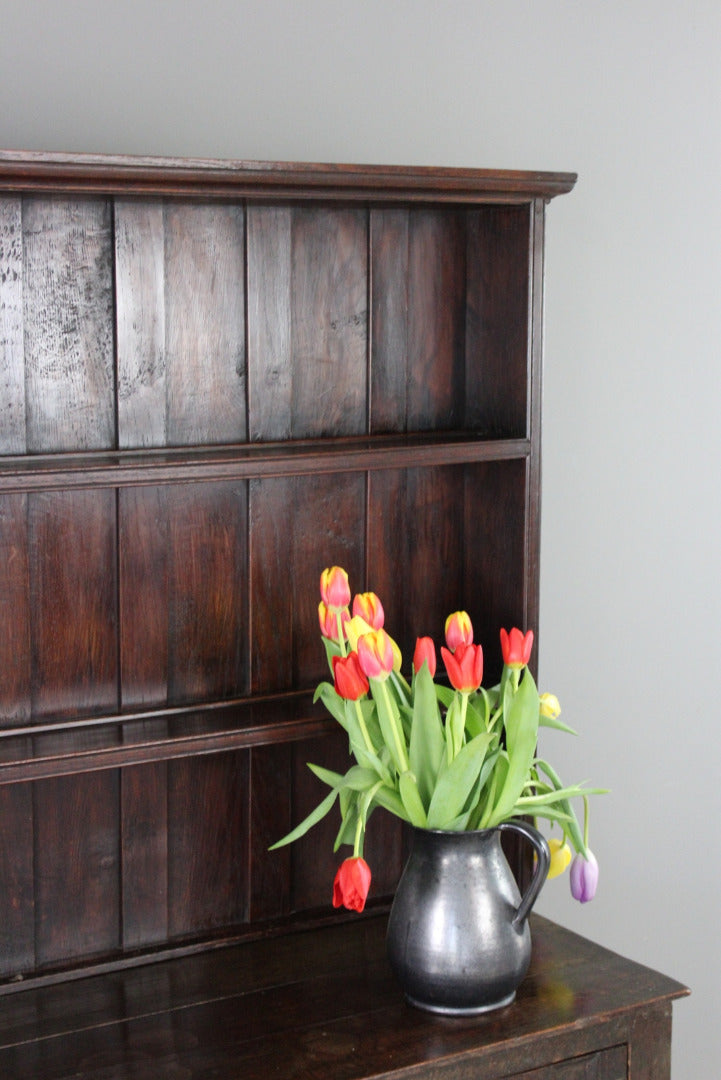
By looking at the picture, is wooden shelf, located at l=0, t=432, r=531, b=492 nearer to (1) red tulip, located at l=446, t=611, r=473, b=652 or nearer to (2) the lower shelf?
(1) red tulip, located at l=446, t=611, r=473, b=652

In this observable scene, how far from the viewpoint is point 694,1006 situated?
2.74 m

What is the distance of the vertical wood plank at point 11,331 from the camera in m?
1.81

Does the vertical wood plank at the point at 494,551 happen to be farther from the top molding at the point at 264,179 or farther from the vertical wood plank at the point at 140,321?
the vertical wood plank at the point at 140,321

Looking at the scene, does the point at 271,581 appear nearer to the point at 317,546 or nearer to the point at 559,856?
the point at 317,546

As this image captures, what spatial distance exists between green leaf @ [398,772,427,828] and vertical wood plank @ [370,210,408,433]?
2.00 ft

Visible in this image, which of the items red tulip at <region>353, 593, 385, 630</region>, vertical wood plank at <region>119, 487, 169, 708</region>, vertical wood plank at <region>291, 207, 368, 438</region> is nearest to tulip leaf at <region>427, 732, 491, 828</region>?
red tulip at <region>353, 593, 385, 630</region>

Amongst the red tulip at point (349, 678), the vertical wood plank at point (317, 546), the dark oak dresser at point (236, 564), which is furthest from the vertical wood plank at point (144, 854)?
the red tulip at point (349, 678)

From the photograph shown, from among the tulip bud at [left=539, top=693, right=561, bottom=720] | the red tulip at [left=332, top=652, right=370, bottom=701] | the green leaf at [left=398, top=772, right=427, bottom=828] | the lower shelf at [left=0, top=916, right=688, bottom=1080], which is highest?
the red tulip at [left=332, top=652, right=370, bottom=701]

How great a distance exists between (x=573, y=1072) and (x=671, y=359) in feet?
4.47

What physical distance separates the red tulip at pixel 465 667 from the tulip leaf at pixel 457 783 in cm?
7

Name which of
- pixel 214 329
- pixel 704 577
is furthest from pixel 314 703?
pixel 704 577

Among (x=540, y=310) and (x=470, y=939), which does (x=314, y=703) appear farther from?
(x=540, y=310)

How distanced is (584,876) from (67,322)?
3.51 ft

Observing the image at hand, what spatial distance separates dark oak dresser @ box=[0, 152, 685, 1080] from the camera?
5.78ft
